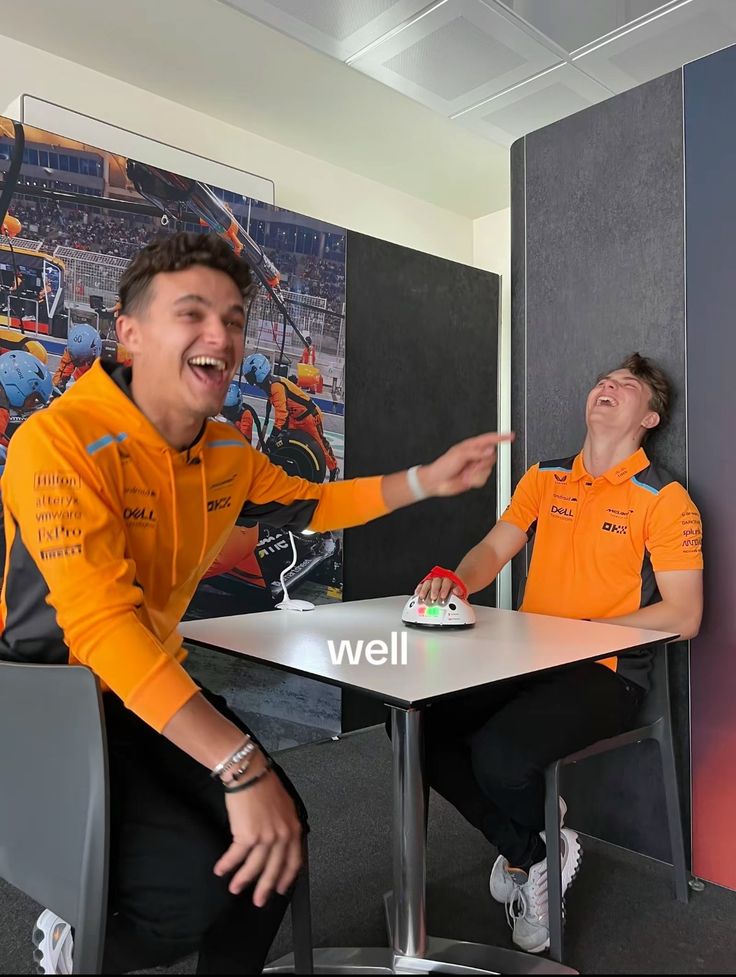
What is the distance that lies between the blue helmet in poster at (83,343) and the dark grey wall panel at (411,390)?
1183mm

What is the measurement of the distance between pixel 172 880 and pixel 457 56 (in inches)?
133

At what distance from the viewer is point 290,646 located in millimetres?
1674

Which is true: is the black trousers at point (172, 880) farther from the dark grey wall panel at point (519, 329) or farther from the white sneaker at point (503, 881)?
the dark grey wall panel at point (519, 329)

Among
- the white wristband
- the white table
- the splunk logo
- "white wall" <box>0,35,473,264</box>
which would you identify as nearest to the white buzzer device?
the white table

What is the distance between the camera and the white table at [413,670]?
1.43 metres

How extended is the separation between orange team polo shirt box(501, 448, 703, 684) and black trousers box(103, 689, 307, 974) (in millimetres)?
1130

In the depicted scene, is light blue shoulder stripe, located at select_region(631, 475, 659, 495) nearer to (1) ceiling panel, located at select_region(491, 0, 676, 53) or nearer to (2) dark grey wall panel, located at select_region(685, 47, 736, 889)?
(2) dark grey wall panel, located at select_region(685, 47, 736, 889)

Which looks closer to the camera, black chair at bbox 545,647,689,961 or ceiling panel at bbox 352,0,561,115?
black chair at bbox 545,647,689,961

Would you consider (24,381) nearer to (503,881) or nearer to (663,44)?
(503,881)

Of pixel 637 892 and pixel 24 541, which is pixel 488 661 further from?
pixel 637 892

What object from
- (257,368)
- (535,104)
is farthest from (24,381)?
(535,104)

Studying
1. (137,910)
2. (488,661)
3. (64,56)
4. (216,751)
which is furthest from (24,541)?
(64,56)

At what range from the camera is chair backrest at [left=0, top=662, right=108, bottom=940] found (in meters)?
1.05

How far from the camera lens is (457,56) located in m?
3.38
